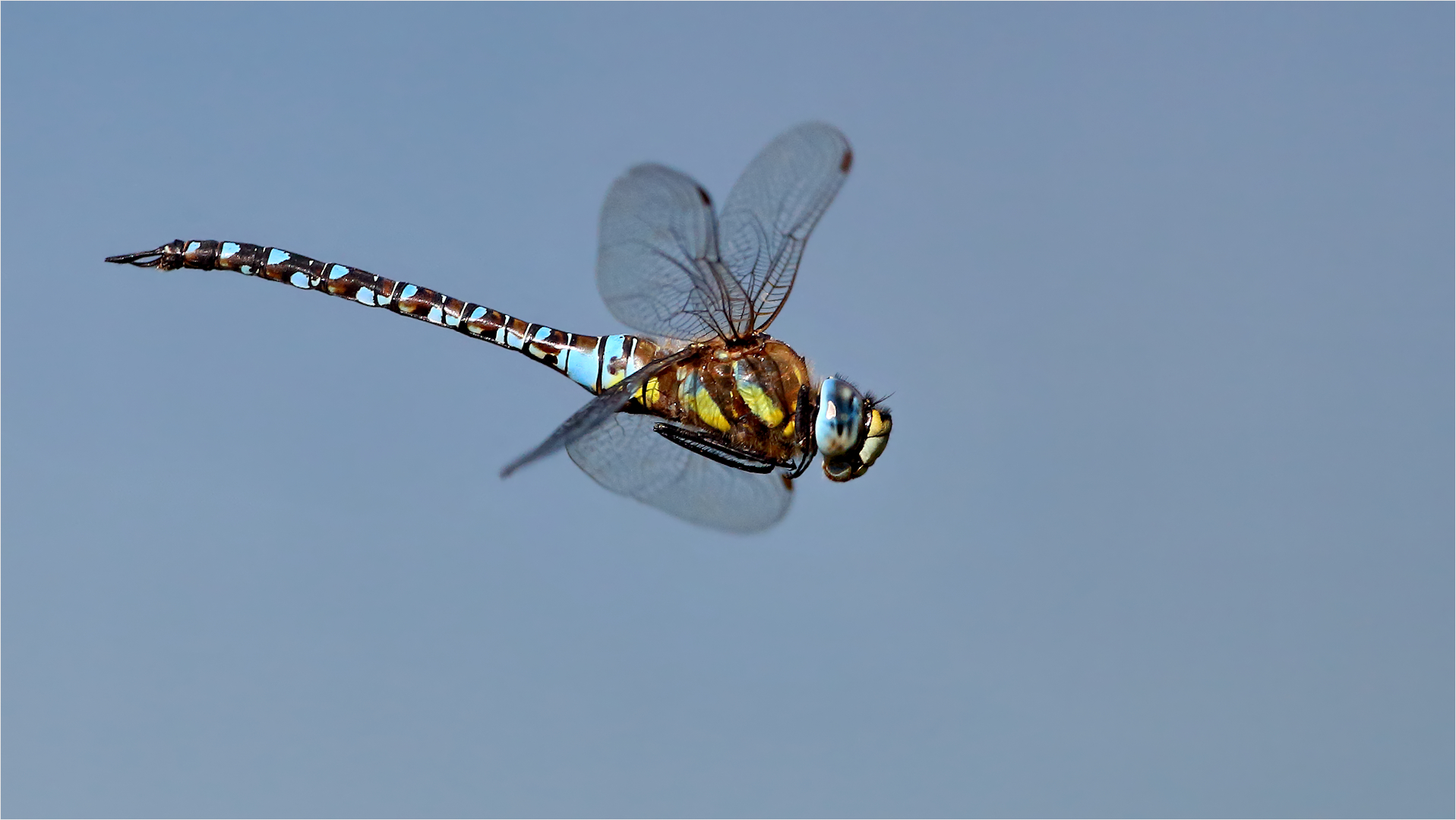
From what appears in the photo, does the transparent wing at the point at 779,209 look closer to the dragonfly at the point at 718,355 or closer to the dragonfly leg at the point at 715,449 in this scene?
the dragonfly at the point at 718,355

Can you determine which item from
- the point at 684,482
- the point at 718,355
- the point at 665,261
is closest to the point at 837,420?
the point at 718,355

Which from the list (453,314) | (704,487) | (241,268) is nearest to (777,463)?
(704,487)

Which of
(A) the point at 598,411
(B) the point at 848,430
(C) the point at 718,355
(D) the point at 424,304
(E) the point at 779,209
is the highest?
(E) the point at 779,209

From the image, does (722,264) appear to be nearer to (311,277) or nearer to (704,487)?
(704,487)

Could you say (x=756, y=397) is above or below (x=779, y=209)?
below

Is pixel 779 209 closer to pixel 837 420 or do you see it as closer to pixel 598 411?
pixel 837 420

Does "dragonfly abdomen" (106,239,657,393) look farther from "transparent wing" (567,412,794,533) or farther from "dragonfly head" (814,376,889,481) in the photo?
"dragonfly head" (814,376,889,481)
